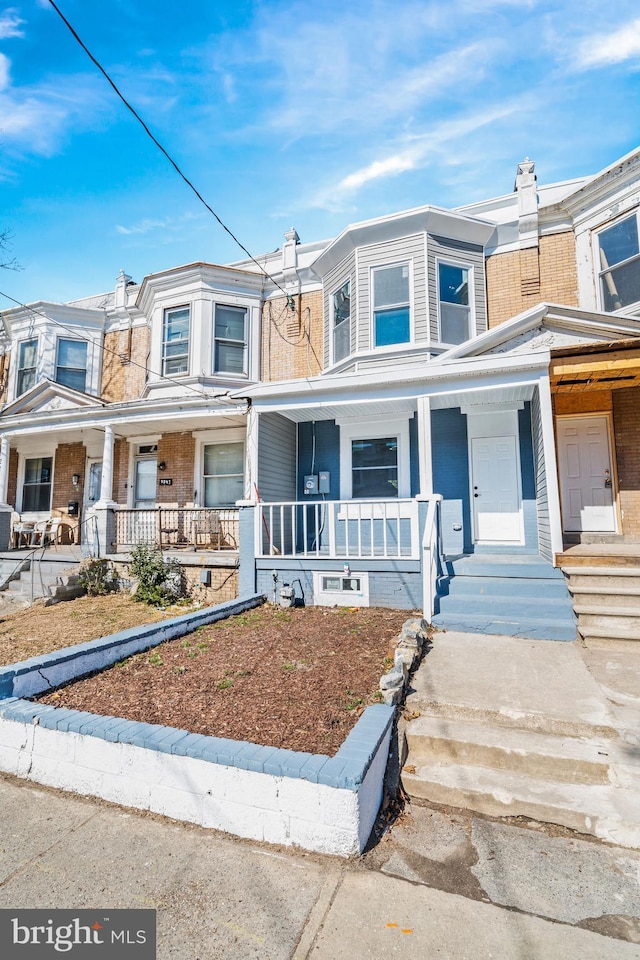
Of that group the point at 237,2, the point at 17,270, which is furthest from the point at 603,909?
the point at 17,270

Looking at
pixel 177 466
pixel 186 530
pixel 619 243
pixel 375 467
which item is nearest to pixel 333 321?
pixel 375 467

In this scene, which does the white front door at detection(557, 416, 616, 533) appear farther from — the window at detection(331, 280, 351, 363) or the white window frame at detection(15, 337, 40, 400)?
the white window frame at detection(15, 337, 40, 400)

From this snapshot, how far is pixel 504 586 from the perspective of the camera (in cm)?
600

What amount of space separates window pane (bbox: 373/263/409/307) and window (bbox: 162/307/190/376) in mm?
4686

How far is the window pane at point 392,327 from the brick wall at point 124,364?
6.42 m

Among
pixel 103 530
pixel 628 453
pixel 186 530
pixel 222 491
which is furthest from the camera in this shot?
pixel 222 491

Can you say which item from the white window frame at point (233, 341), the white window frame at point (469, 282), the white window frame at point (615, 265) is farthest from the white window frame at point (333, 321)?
the white window frame at point (615, 265)

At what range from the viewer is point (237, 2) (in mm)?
5324

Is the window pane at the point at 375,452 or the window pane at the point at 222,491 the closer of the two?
the window pane at the point at 375,452

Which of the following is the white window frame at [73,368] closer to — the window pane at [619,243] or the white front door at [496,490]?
the white front door at [496,490]

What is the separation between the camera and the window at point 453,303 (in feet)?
30.4

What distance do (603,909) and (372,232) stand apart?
1012 centimetres

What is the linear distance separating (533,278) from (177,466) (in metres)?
8.85

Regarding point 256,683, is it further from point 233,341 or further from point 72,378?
point 72,378
